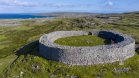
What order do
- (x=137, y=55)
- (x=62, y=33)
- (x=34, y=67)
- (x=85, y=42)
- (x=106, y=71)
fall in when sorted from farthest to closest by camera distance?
(x=62, y=33), (x=85, y=42), (x=137, y=55), (x=34, y=67), (x=106, y=71)

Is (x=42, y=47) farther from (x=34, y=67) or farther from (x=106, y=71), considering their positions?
(x=106, y=71)

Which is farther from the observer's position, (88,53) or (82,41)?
(82,41)

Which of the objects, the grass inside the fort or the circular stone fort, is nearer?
the circular stone fort

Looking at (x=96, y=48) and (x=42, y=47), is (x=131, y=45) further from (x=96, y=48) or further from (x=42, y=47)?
(x=42, y=47)

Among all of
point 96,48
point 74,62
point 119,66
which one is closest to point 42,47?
point 74,62

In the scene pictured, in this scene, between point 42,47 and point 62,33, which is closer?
point 42,47

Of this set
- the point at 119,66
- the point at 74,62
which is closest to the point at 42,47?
the point at 74,62

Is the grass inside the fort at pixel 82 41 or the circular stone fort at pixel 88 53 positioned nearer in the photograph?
the circular stone fort at pixel 88 53

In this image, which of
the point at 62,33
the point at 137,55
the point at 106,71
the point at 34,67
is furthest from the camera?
the point at 62,33

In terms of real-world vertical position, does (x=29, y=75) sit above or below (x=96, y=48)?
below

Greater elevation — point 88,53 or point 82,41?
point 88,53
